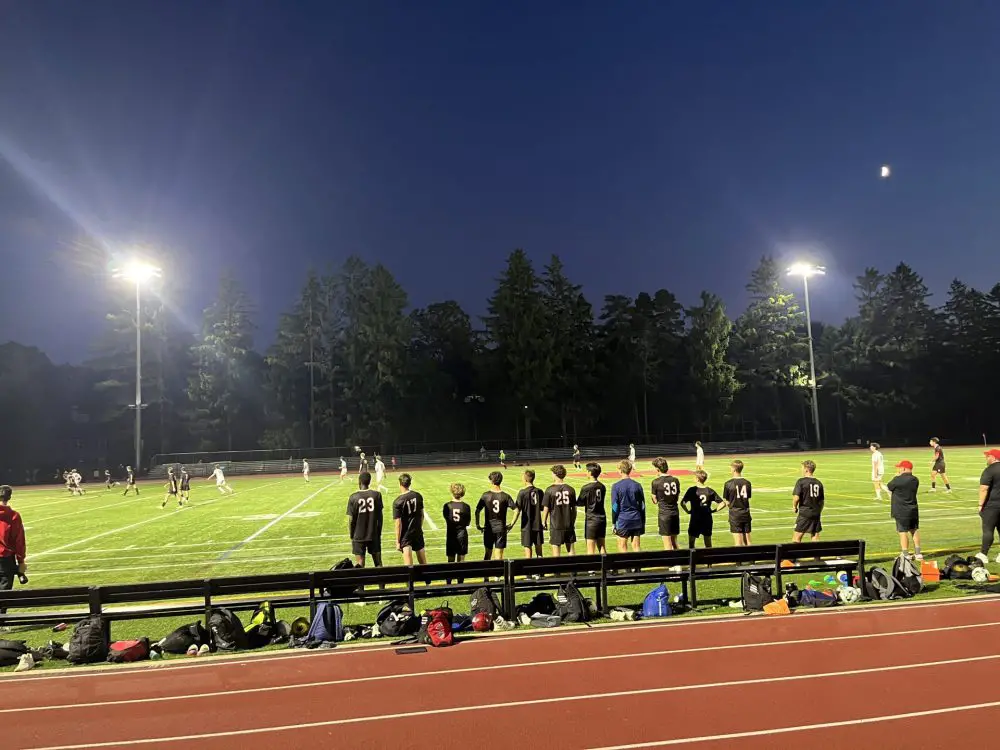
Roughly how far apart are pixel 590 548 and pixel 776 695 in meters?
5.24

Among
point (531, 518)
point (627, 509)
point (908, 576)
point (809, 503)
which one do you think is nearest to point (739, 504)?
point (809, 503)

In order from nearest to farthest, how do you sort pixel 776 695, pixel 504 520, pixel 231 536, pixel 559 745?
pixel 559 745, pixel 776 695, pixel 504 520, pixel 231 536

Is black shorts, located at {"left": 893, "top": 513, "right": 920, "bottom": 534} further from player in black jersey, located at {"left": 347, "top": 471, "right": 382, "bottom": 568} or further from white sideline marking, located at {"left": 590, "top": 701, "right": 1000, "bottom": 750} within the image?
player in black jersey, located at {"left": 347, "top": 471, "right": 382, "bottom": 568}

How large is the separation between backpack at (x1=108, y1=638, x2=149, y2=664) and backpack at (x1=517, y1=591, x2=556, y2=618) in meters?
5.30

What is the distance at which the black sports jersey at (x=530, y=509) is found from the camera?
11.5 m

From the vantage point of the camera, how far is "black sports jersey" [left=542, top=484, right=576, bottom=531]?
11.4 m

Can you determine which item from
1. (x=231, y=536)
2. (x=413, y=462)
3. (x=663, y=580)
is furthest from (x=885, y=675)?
(x=413, y=462)

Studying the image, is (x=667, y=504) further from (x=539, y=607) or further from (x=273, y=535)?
(x=273, y=535)

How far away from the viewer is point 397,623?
29.2ft

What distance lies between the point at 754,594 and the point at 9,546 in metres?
12.2

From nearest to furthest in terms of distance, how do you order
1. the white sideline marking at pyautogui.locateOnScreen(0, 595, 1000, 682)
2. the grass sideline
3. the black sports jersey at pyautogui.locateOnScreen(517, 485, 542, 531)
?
the white sideline marking at pyautogui.locateOnScreen(0, 595, 1000, 682) < the black sports jersey at pyautogui.locateOnScreen(517, 485, 542, 531) < the grass sideline

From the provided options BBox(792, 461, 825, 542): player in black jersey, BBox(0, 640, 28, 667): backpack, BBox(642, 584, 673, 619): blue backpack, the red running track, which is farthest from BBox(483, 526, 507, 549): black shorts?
BBox(0, 640, 28, 667): backpack

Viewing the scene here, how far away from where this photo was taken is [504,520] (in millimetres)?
11273

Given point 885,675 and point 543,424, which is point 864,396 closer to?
point 543,424
